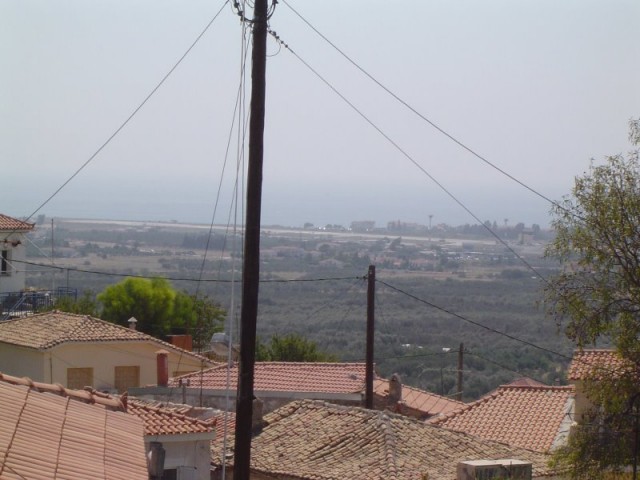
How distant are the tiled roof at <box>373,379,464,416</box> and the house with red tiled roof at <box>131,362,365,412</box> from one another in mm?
801

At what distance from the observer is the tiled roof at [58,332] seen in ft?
107

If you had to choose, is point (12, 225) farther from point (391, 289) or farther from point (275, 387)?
point (391, 289)

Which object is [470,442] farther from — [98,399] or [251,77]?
[251,77]

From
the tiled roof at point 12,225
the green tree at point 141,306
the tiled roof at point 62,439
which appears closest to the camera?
the tiled roof at point 62,439

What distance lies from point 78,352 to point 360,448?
14.3m

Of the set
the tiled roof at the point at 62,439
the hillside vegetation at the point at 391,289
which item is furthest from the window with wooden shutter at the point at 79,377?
the tiled roof at the point at 62,439

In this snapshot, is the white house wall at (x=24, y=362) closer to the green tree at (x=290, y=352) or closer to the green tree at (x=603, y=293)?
the green tree at (x=290, y=352)

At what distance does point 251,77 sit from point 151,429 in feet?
23.6

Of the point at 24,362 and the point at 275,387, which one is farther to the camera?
the point at 24,362

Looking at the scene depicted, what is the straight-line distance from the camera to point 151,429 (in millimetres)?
17203

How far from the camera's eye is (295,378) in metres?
31.8

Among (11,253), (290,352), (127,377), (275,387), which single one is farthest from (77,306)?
(275,387)

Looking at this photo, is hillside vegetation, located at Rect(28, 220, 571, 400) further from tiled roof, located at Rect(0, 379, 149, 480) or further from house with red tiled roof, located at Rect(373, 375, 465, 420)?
tiled roof, located at Rect(0, 379, 149, 480)

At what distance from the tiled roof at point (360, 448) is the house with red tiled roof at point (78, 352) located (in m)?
10.2
